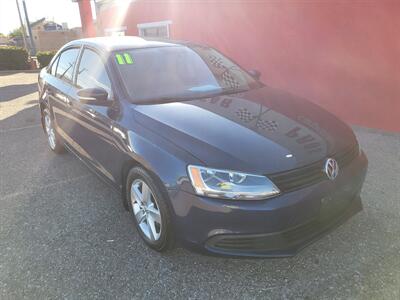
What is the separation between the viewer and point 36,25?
69625 mm

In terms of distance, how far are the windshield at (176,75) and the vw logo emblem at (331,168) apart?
128cm

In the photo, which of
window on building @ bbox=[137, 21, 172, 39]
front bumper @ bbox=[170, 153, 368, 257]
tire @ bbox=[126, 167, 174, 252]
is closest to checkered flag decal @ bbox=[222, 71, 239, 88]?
tire @ bbox=[126, 167, 174, 252]

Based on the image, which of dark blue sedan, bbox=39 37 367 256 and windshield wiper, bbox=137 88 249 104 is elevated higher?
windshield wiper, bbox=137 88 249 104

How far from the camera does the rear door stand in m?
4.04

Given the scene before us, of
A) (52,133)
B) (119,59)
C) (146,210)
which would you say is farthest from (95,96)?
(52,133)

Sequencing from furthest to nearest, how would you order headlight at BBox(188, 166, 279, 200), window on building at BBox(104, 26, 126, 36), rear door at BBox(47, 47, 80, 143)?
window on building at BBox(104, 26, 126, 36), rear door at BBox(47, 47, 80, 143), headlight at BBox(188, 166, 279, 200)

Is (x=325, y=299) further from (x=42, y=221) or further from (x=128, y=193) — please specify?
(x=42, y=221)

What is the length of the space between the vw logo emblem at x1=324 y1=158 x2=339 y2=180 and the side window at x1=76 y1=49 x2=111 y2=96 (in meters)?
1.92

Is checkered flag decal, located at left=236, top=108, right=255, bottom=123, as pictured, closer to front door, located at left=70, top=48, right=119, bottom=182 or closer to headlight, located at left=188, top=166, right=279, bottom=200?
headlight, located at left=188, top=166, right=279, bottom=200

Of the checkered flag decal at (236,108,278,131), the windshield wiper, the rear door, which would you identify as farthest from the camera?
the rear door

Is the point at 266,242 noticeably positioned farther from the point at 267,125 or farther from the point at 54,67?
the point at 54,67

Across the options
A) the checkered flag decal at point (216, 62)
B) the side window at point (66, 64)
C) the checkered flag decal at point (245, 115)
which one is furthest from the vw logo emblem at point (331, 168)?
the side window at point (66, 64)

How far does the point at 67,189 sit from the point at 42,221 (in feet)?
2.25

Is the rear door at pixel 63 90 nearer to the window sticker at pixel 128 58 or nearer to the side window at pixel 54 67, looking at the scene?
the side window at pixel 54 67
